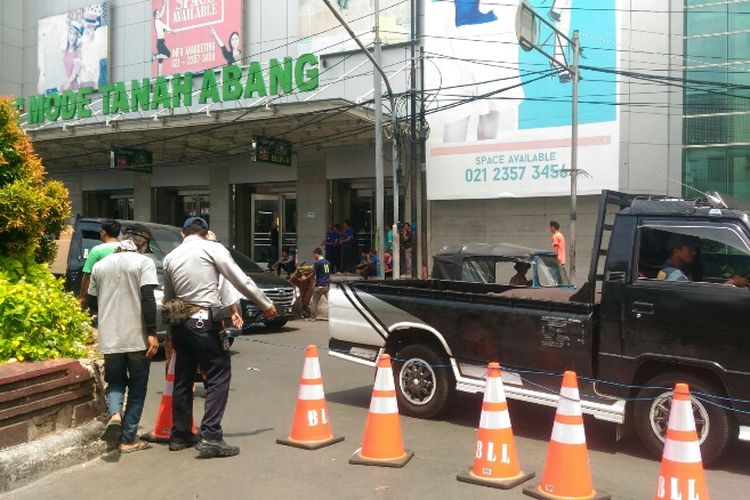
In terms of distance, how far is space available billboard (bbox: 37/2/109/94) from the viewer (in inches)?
1123

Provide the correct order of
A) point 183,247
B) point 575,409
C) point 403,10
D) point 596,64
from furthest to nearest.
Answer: point 403,10 → point 596,64 → point 183,247 → point 575,409

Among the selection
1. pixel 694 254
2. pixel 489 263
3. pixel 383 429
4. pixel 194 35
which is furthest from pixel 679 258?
pixel 194 35

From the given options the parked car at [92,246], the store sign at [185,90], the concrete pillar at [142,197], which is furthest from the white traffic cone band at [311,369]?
the concrete pillar at [142,197]

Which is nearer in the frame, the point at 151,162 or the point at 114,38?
the point at 151,162

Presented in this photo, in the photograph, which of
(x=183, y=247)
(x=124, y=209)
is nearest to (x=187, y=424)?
(x=183, y=247)

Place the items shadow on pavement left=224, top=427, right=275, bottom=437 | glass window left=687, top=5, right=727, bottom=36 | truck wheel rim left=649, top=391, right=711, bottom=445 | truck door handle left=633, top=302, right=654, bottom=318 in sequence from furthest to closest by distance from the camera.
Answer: glass window left=687, top=5, right=727, bottom=36 → shadow on pavement left=224, top=427, right=275, bottom=437 → truck door handle left=633, top=302, right=654, bottom=318 → truck wheel rim left=649, top=391, right=711, bottom=445

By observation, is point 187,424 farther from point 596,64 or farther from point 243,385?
point 596,64

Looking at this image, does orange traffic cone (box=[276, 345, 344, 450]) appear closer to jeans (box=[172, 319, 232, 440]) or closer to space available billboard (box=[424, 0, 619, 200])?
jeans (box=[172, 319, 232, 440])

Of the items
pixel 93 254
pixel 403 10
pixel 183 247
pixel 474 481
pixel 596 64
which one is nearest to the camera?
pixel 474 481

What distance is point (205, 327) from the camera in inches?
222

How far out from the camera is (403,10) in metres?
21.8

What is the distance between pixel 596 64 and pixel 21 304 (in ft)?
55.9

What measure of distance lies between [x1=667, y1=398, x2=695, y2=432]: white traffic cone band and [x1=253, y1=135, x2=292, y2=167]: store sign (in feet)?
60.5

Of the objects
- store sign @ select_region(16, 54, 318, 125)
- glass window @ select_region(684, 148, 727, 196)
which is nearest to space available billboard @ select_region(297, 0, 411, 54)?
store sign @ select_region(16, 54, 318, 125)
